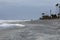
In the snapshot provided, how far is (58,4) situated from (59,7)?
2705mm

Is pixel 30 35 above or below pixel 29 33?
above

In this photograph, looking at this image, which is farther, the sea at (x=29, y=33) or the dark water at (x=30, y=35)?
the sea at (x=29, y=33)

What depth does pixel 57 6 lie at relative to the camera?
169250 millimetres

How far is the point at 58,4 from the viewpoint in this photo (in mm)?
168000

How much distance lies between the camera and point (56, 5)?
167 m

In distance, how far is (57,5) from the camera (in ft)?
549

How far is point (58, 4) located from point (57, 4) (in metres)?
1.29

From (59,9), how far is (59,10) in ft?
10.4

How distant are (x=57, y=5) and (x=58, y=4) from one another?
4.63 ft

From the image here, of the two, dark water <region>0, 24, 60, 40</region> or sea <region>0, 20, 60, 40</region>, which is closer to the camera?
dark water <region>0, 24, 60, 40</region>

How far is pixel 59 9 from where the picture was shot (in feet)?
543

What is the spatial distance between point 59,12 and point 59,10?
193 centimetres

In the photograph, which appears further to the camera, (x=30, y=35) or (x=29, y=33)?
(x=29, y=33)

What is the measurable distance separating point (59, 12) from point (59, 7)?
24.1 feet
